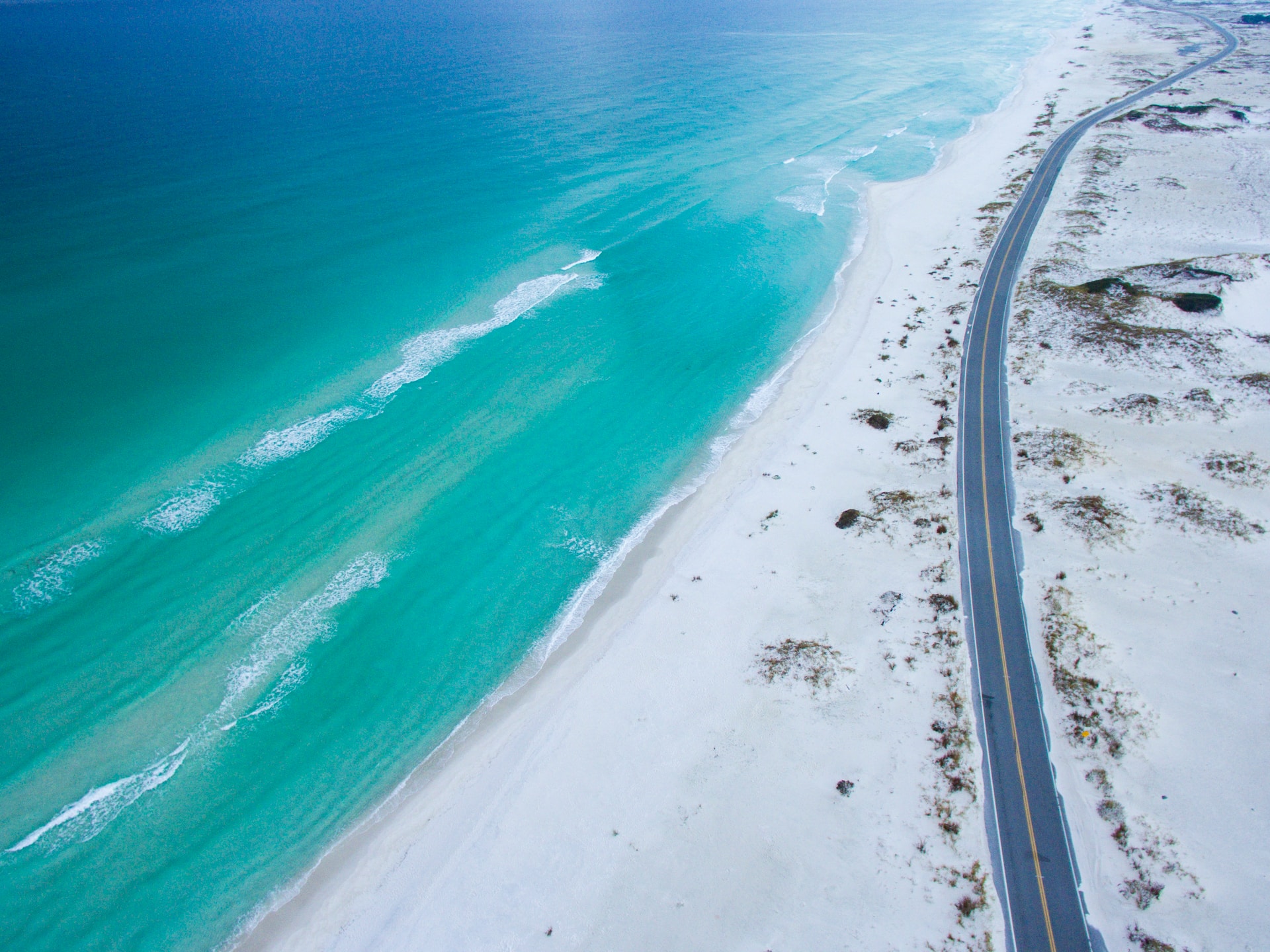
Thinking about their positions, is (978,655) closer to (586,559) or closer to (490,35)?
(586,559)

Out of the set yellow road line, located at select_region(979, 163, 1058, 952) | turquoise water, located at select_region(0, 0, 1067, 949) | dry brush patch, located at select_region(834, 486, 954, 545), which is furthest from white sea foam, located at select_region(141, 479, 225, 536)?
yellow road line, located at select_region(979, 163, 1058, 952)

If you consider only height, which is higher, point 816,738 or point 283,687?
point 283,687

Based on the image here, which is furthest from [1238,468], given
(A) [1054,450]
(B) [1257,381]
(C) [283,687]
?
(C) [283,687]

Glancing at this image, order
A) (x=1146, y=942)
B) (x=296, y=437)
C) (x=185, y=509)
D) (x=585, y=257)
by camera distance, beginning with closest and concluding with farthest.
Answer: (x=1146, y=942), (x=185, y=509), (x=296, y=437), (x=585, y=257)

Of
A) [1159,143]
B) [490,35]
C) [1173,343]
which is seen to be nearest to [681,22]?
[490,35]

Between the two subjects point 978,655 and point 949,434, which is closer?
point 978,655

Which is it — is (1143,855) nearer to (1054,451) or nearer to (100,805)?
(1054,451)
